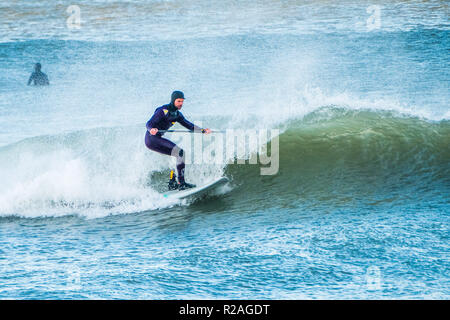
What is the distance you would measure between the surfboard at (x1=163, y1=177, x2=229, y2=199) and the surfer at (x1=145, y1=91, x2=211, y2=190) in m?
0.11

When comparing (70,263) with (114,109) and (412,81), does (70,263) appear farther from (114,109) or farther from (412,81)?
(412,81)

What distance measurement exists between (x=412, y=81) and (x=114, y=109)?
32.2ft

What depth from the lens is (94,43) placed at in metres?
28.6

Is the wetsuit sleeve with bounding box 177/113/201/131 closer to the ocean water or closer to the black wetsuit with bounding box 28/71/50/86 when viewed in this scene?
the ocean water

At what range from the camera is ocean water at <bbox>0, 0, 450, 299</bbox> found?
5.41 metres

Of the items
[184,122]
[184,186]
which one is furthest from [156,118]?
[184,186]

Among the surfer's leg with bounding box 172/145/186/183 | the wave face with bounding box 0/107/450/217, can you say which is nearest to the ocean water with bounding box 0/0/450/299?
the wave face with bounding box 0/107/450/217

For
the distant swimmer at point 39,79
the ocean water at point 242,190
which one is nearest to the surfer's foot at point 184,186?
the ocean water at point 242,190

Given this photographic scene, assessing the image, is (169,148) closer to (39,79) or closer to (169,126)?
(169,126)

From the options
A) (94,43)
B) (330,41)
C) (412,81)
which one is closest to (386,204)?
(412,81)

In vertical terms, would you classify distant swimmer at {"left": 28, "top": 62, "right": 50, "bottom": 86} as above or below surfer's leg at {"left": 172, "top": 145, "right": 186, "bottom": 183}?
above

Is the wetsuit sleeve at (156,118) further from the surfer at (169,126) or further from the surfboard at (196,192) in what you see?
the surfboard at (196,192)

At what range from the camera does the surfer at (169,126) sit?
7945 mm

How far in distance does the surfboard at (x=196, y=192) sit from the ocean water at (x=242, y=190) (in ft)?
0.38
